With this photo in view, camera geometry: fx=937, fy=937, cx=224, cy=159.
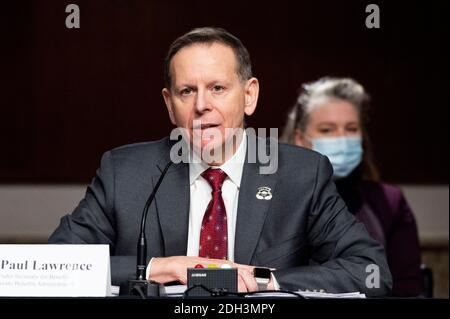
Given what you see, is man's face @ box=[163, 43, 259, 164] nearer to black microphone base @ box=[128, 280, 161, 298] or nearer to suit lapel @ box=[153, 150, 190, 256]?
suit lapel @ box=[153, 150, 190, 256]

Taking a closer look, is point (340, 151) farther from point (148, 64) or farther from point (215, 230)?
point (215, 230)

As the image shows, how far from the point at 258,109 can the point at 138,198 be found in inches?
80.7

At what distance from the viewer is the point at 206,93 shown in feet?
9.41

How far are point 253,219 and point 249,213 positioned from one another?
23 mm

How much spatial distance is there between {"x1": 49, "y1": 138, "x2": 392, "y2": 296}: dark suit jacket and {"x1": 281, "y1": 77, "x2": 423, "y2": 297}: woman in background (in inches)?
45.3

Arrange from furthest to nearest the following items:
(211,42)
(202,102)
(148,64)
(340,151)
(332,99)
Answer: (148,64) → (332,99) → (340,151) → (211,42) → (202,102)

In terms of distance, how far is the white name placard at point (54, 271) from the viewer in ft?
6.98

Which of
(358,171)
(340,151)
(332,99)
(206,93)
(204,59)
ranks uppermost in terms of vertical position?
(204,59)

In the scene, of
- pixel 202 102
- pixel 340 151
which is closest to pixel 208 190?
pixel 202 102

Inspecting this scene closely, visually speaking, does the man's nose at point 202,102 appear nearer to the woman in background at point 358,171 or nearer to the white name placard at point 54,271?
the white name placard at point 54,271

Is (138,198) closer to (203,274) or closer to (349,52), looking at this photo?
(203,274)

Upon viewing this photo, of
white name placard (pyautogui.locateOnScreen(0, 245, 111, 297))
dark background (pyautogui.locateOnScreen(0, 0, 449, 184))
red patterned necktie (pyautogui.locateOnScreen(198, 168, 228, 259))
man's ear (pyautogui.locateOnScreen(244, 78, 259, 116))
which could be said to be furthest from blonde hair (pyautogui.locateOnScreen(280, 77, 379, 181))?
white name placard (pyautogui.locateOnScreen(0, 245, 111, 297))

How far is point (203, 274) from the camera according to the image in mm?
2170
